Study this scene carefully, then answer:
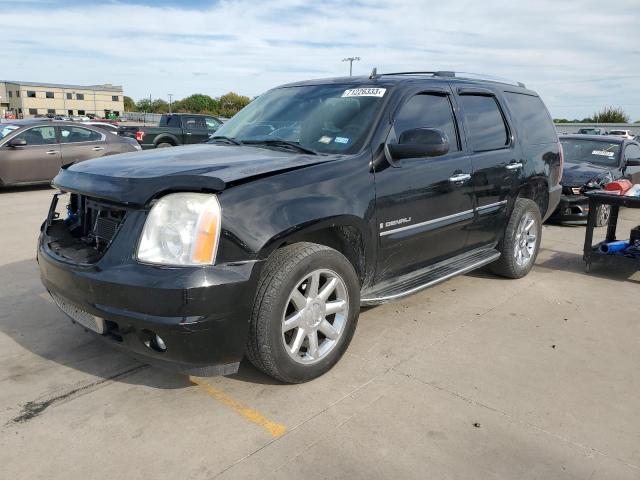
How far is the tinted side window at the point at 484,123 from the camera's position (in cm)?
445

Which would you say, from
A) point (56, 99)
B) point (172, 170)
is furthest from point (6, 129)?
point (56, 99)

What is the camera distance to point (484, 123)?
4.64m

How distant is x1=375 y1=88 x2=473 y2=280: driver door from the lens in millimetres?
3545

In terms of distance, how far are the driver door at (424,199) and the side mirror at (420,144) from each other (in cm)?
12

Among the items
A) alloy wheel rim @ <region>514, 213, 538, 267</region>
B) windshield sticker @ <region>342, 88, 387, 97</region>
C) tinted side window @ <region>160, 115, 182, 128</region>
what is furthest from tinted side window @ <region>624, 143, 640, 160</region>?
tinted side window @ <region>160, 115, 182, 128</region>

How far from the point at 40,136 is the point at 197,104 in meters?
119

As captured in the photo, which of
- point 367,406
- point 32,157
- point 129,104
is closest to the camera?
point 367,406

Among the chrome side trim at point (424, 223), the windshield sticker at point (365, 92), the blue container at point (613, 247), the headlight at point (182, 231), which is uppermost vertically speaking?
the windshield sticker at point (365, 92)

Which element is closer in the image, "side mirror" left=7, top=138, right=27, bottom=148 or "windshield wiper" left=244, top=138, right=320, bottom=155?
"windshield wiper" left=244, top=138, right=320, bottom=155

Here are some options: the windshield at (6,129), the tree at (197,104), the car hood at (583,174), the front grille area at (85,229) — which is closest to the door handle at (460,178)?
the front grille area at (85,229)

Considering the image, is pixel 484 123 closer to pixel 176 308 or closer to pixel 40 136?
pixel 176 308

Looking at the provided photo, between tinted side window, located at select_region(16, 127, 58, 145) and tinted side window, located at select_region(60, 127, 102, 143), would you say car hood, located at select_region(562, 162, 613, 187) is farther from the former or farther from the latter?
tinted side window, located at select_region(16, 127, 58, 145)

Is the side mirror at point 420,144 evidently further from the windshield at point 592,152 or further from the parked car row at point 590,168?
the windshield at point 592,152

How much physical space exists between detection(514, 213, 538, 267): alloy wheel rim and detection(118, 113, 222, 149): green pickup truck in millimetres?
12705
